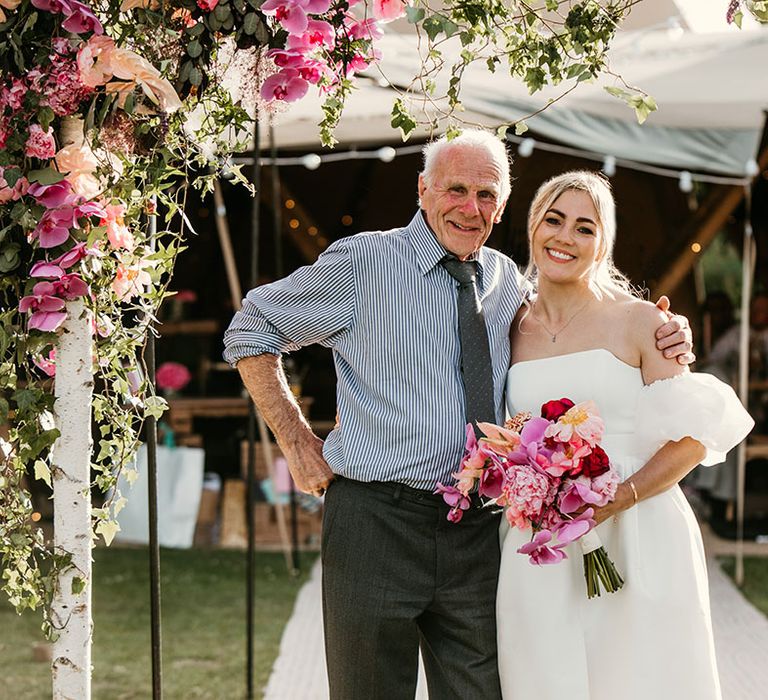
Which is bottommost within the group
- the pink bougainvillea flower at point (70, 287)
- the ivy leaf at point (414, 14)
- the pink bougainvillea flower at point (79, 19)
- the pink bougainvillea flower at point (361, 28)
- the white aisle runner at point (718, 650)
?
the white aisle runner at point (718, 650)

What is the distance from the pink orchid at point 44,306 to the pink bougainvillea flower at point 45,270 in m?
0.02

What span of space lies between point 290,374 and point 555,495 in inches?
242

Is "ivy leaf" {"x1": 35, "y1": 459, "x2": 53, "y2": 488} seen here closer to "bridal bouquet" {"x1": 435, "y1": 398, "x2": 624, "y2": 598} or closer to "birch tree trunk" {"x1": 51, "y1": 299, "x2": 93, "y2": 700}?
"birch tree trunk" {"x1": 51, "y1": 299, "x2": 93, "y2": 700}

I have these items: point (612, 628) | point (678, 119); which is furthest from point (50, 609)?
point (678, 119)

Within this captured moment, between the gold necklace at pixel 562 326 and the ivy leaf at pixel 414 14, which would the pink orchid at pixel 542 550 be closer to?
the gold necklace at pixel 562 326

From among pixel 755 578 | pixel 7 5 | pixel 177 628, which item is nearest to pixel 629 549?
pixel 7 5

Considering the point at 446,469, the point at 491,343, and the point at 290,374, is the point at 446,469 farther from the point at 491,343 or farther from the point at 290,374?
the point at 290,374

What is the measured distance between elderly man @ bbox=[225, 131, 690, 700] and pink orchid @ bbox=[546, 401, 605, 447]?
0.26 meters

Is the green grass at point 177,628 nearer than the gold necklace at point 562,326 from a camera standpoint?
No

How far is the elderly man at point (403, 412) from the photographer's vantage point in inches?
113

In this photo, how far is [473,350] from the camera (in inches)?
116

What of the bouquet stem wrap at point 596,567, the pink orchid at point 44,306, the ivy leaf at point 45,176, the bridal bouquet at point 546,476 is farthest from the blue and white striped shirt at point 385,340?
the ivy leaf at point 45,176

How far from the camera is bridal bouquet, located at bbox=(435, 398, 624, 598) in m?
2.67

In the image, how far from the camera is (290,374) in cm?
873
